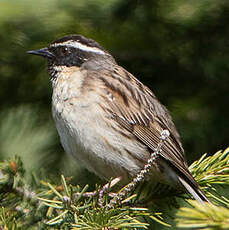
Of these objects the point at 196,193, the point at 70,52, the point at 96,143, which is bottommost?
the point at 196,193

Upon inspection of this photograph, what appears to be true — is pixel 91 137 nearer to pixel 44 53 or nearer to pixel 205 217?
pixel 44 53

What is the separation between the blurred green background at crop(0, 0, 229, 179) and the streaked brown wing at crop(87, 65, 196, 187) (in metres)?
0.53

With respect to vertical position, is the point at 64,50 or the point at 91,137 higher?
the point at 64,50

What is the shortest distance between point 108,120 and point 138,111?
44 cm

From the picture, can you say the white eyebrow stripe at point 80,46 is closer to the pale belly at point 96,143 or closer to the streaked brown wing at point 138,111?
the streaked brown wing at point 138,111

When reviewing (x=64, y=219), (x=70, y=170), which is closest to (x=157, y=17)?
(x=70, y=170)

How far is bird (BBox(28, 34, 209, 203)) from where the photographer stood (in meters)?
4.27

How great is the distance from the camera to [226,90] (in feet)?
17.3

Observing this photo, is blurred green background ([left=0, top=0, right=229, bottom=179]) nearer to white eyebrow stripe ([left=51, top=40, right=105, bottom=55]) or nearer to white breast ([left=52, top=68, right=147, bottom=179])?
white eyebrow stripe ([left=51, top=40, right=105, bottom=55])

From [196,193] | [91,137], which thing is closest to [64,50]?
[91,137]

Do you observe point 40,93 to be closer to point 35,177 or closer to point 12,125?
point 12,125

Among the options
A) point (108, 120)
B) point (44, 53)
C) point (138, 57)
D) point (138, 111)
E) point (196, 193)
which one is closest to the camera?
point (196, 193)

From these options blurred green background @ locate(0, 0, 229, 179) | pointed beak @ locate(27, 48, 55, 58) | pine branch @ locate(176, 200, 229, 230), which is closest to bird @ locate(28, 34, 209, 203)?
pointed beak @ locate(27, 48, 55, 58)

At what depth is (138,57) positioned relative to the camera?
17.8 ft
